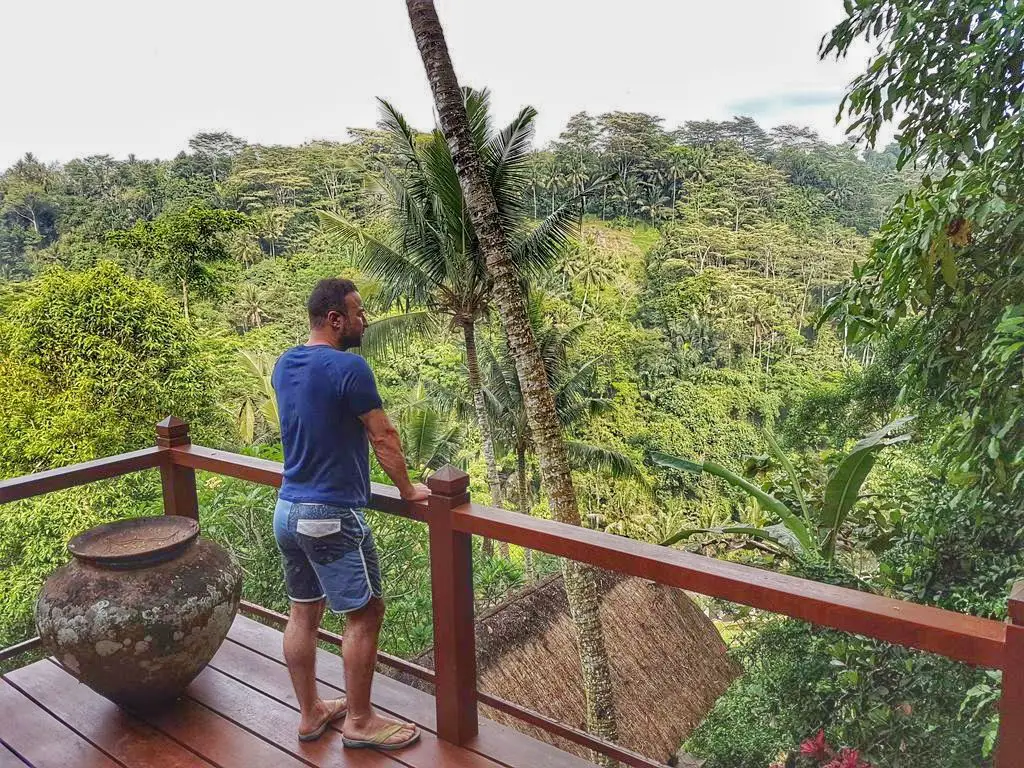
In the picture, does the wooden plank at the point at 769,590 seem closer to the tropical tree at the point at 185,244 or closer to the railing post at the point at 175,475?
the railing post at the point at 175,475

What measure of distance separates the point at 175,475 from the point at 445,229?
7799mm

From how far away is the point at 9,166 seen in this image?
29.5m

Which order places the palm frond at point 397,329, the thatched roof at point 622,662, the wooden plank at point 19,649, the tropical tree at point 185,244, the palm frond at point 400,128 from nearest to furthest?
the wooden plank at point 19,649
the thatched roof at point 622,662
the palm frond at point 400,128
the palm frond at point 397,329
the tropical tree at point 185,244

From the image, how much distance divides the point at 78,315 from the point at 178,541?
34.7 feet

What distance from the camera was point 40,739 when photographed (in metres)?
1.89

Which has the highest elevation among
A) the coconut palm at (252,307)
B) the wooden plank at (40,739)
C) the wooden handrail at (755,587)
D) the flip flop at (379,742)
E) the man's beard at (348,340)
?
the man's beard at (348,340)

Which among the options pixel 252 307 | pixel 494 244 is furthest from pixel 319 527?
pixel 252 307

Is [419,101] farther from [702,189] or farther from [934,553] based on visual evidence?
[934,553]

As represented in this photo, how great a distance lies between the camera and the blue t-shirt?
67.2 inches

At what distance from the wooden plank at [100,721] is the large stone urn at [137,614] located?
0.23 ft

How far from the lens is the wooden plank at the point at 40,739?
1.80m

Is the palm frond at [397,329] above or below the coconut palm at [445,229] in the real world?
below

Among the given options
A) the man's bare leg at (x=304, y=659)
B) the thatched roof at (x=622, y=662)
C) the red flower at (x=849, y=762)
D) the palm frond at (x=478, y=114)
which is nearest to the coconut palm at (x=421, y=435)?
the thatched roof at (x=622, y=662)

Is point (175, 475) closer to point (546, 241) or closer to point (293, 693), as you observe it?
point (293, 693)
